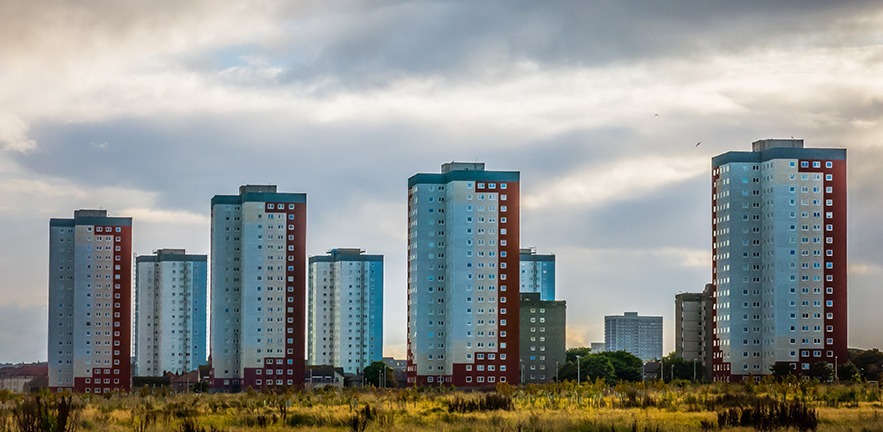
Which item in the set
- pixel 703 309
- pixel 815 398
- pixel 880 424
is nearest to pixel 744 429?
pixel 880 424

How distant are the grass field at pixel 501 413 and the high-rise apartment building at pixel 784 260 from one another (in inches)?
3241

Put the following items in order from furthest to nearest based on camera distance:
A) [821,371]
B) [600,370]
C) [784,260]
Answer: [600,370]
[784,260]
[821,371]

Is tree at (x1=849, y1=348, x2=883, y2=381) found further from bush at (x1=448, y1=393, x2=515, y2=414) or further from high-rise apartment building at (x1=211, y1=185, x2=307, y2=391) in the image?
bush at (x1=448, y1=393, x2=515, y2=414)

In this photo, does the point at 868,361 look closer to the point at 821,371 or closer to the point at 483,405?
the point at 821,371

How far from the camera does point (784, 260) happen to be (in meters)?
164

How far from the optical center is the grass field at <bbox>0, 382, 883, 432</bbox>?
51.8 m

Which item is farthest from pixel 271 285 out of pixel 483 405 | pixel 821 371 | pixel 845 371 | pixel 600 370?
pixel 483 405

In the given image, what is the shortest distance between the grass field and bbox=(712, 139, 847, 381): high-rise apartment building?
82315 mm

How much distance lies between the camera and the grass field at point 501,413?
51.8 meters

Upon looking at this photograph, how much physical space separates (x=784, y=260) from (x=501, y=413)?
108 meters

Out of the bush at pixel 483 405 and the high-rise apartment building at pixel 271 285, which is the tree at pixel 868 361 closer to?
the high-rise apartment building at pixel 271 285

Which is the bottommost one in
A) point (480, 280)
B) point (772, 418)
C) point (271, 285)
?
point (772, 418)

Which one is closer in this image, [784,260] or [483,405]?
[483,405]

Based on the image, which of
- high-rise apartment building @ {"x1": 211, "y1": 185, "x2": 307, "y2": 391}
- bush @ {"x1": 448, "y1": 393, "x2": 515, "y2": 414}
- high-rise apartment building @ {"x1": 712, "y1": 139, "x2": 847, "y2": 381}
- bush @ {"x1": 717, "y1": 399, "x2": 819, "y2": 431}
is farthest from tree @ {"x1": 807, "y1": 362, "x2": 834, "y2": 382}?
bush @ {"x1": 717, "y1": 399, "x2": 819, "y2": 431}
